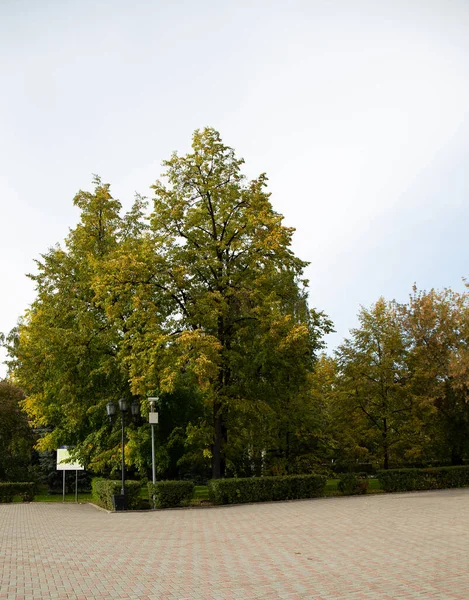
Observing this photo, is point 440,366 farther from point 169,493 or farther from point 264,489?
point 169,493

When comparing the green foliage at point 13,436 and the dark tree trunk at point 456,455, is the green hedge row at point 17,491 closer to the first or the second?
the green foliage at point 13,436

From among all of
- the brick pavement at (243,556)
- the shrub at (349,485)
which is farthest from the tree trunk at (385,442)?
the brick pavement at (243,556)

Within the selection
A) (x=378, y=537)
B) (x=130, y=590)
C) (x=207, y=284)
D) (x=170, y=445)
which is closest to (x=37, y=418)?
(x=170, y=445)

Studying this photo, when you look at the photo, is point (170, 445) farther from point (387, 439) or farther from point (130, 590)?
point (130, 590)

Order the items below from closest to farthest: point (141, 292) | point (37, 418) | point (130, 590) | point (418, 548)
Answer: point (130, 590) → point (418, 548) → point (141, 292) → point (37, 418)

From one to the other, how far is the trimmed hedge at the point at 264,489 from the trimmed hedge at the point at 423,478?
4.17 metres

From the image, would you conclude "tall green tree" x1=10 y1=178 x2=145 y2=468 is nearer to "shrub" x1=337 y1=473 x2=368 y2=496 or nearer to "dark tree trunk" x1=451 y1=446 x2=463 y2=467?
"shrub" x1=337 y1=473 x2=368 y2=496

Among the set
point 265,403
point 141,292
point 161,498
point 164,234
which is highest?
point 164,234

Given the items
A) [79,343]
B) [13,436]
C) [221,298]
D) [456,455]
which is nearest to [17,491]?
[79,343]

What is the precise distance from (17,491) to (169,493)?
11.1 metres

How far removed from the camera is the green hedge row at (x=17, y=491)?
28.1 metres

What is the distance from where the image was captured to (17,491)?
94.1 ft

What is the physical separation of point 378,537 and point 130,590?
21.6 ft

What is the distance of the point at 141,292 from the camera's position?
74.2ft
